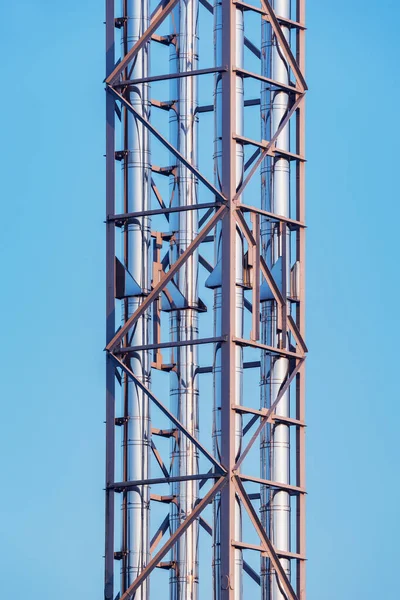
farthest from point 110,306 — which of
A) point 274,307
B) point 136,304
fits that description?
point 274,307

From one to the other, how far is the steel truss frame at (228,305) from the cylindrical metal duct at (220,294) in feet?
0.90

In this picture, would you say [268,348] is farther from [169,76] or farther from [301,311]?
[169,76]

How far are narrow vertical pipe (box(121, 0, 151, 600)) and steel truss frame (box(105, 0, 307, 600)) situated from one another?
29 cm

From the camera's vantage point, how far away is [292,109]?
52312 mm

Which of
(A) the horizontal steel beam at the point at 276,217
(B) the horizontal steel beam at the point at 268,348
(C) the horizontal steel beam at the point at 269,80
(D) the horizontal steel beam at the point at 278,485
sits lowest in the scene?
(D) the horizontal steel beam at the point at 278,485

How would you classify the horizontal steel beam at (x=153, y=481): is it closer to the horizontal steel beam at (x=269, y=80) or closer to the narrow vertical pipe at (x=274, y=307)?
the narrow vertical pipe at (x=274, y=307)

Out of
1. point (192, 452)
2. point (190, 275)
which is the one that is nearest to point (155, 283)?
point (190, 275)

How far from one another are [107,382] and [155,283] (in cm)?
262

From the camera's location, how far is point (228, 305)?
4959cm

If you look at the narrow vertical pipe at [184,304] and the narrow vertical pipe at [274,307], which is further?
the narrow vertical pipe at [274,307]

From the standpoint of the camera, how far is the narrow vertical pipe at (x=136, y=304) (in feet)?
165

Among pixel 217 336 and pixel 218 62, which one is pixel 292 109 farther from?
pixel 217 336

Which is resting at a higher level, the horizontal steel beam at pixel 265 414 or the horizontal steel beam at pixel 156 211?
the horizontal steel beam at pixel 156 211

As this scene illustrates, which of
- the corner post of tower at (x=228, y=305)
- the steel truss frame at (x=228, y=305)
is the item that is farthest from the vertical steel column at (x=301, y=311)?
the corner post of tower at (x=228, y=305)
